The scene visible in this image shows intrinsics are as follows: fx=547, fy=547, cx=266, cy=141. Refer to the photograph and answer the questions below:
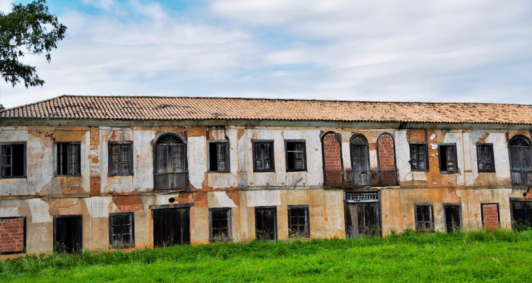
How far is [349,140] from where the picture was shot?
922 inches

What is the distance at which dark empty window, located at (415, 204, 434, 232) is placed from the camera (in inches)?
933

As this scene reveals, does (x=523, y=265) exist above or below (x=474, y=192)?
below

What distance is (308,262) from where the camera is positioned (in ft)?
52.9

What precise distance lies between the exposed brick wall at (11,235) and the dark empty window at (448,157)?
57.3 ft

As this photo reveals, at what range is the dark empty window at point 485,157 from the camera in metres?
24.8

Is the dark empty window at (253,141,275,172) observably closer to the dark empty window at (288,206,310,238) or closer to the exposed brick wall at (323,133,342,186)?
the dark empty window at (288,206,310,238)

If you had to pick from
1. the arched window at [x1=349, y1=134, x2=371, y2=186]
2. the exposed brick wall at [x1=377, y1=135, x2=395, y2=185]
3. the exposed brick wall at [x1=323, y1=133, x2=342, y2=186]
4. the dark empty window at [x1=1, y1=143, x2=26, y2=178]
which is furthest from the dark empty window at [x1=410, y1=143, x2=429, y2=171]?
the dark empty window at [x1=1, y1=143, x2=26, y2=178]

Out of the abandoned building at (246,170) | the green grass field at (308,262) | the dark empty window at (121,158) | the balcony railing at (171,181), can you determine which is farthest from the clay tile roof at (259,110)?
the green grass field at (308,262)

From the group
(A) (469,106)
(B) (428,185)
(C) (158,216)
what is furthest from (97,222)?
(A) (469,106)

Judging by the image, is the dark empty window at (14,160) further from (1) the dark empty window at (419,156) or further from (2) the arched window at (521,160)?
(2) the arched window at (521,160)

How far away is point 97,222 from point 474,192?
16.1 meters

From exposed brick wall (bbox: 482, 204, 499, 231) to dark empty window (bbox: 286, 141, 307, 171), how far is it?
8.56 m

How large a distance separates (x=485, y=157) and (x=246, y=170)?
1114cm

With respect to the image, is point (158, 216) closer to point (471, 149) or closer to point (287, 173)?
point (287, 173)
